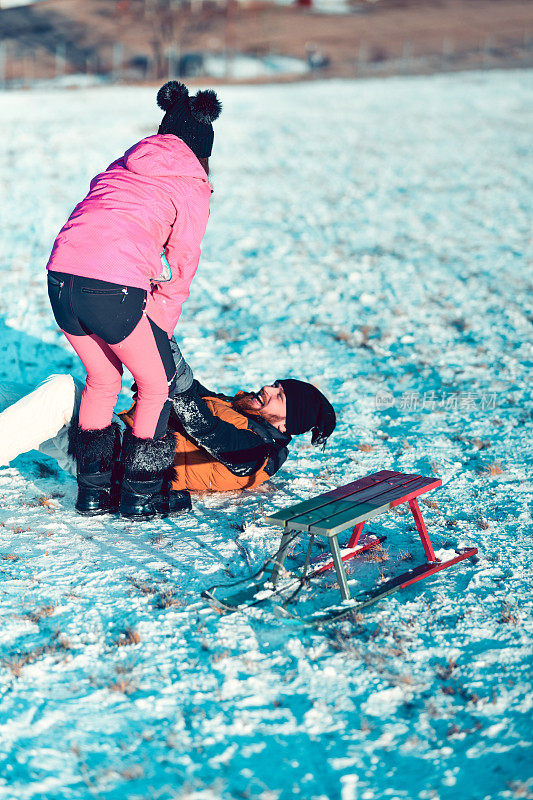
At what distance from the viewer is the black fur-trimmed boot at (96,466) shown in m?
4.11

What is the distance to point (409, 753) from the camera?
266 cm

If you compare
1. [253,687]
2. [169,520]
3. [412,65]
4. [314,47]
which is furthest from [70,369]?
[314,47]

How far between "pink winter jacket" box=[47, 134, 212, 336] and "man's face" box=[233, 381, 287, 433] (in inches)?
34.6

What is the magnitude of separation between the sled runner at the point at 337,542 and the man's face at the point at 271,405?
75 cm

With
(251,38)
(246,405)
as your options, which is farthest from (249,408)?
(251,38)

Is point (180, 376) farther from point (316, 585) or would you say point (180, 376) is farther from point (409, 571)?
point (409, 571)

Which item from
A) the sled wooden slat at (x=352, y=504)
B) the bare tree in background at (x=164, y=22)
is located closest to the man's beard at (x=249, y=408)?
the sled wooden slat at (x=352, y=504)

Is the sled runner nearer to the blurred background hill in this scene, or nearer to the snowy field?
the snowy field

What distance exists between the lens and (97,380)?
4020mm

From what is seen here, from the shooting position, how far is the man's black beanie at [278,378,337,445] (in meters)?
4.52

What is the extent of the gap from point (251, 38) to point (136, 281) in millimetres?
39191

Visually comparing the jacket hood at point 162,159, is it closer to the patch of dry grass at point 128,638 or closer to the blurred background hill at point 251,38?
the patch of dry grass at point 128,638

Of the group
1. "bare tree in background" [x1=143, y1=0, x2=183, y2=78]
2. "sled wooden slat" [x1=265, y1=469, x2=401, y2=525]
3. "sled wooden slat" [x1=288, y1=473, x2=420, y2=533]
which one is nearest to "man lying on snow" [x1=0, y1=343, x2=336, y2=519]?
"sled wooden slat" [x1=265, y1=469, x2=401, y2=525]

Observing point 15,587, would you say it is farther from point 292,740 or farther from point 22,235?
point 22,235
